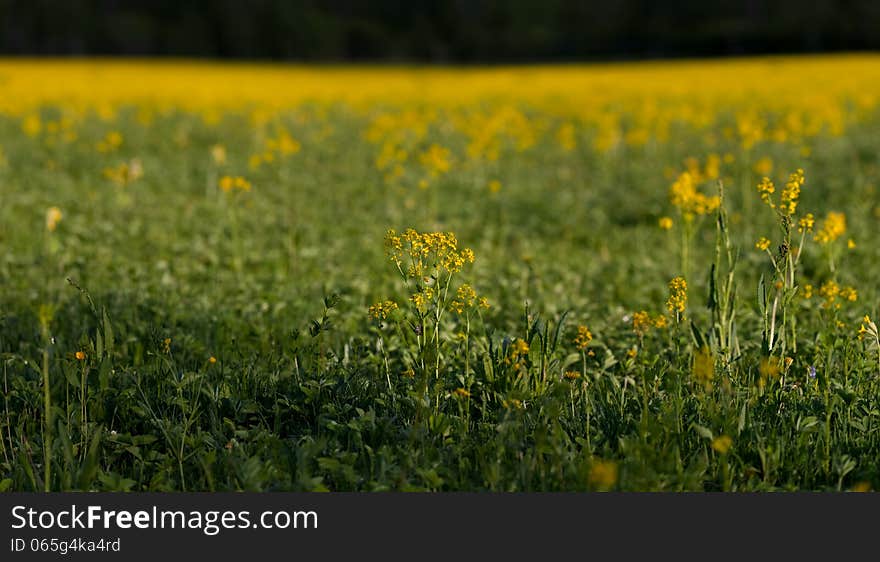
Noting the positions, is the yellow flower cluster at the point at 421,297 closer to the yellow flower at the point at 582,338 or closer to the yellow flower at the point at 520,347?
the yellow flower at the point at 520,347

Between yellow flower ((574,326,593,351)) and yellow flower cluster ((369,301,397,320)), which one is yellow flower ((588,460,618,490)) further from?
yellow flower cluster ((369,301,397,320))

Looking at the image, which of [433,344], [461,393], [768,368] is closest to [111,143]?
[433,344]

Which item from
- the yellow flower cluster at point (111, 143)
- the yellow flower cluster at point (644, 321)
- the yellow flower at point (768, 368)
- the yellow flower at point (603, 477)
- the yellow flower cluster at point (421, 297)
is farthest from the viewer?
the yellow flower cluster at point (111, 143)

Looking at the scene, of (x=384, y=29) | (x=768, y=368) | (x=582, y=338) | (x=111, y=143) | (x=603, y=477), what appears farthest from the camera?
(x=384, y=29)

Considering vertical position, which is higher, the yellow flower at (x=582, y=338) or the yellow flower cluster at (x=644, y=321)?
the yellow flower cluster at (x=644, y=321)

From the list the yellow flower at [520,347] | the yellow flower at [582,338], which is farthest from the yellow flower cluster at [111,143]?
the yellow flower at [520,347]

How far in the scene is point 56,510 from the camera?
2.78 metres

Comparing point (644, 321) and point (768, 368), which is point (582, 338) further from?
point (768, 368)

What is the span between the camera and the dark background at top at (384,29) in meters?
56.1

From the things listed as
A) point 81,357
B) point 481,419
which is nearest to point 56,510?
point 81,357

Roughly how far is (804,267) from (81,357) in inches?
192

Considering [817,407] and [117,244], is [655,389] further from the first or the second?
[117,244]

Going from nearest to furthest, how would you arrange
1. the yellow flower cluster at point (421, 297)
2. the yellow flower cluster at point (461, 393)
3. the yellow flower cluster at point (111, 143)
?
the yellow flower cluster at point (461, 393) → the yellow flower cluster at point (421, 297) → the yellow flower cluster at point (111, 143)

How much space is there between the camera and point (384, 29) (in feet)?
201
